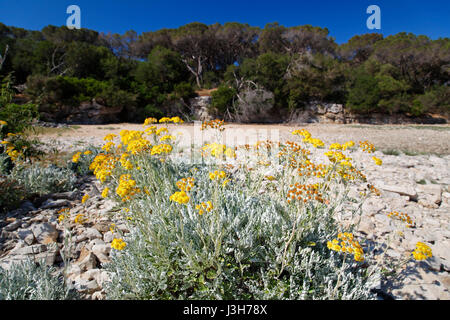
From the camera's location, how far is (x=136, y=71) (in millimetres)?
20438

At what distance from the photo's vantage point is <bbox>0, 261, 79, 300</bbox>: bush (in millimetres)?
1380

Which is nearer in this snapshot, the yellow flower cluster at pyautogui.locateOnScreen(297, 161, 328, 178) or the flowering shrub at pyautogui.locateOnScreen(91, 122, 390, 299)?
the flowering shrub at pyautogui.locateOnScreen(91, 122, 390, 299)

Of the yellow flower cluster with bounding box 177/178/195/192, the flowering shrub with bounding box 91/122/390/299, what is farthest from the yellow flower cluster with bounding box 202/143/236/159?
the yellow flower cluster with bounding box 177/178/195/192

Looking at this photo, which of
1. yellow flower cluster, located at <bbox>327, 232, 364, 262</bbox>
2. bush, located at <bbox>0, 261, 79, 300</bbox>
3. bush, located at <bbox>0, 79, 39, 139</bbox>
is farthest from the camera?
bush, located at <bbox>0, 79, 39, 139</bbox>

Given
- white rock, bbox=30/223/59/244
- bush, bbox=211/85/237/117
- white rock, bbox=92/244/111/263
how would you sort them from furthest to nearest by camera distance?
bush, bbox=211/85/237/117, white rock, bbox=30/223/59/244, white rock, bbox=92/244/111/263

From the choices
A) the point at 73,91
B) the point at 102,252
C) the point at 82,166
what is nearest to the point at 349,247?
the point at 102,252

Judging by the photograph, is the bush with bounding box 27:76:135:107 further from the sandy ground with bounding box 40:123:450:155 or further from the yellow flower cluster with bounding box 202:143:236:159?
the yellow flower cluster with bounding box 202:143:236:159

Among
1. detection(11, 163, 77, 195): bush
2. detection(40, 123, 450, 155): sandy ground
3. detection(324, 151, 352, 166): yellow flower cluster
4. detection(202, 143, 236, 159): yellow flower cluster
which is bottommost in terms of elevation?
detection(11, 163, 77, 195): bush

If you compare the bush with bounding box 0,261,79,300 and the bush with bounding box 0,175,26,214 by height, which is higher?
the bush with bounding box 0,175,26,214

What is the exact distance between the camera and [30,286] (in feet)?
4.77

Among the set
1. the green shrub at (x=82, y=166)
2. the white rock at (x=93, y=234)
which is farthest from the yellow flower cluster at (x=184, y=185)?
the green shrub at (x=82, y=166)

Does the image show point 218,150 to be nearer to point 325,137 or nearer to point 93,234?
point 93,234
